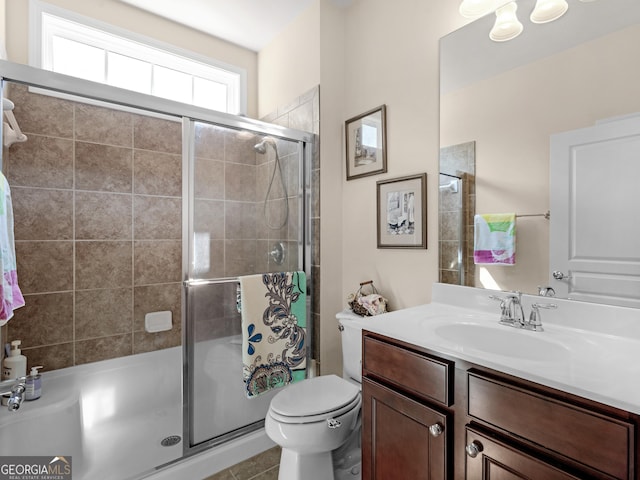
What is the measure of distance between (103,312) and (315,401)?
1.51 meters

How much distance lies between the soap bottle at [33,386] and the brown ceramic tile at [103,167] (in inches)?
41.9

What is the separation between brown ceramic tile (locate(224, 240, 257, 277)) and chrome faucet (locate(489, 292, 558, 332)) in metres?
1.20

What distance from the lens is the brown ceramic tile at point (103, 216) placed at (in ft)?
6.55

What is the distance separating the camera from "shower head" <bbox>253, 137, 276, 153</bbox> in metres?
1.84

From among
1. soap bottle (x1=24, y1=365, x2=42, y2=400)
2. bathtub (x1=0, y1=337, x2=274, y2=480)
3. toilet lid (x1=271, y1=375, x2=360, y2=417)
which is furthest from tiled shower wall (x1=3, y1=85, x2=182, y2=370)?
toilet lid (x1=271, y1=375, x2=360, y2=417)

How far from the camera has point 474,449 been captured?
2.83 feet

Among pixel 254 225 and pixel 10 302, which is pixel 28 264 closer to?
pixel 10 302

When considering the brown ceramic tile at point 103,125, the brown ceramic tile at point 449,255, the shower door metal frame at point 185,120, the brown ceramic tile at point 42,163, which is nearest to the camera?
the shower door metal frame at point 185,120

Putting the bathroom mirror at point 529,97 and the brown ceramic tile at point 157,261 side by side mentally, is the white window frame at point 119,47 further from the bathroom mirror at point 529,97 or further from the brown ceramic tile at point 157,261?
the bathroom mirror at point 529,97

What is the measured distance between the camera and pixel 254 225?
1.81 m

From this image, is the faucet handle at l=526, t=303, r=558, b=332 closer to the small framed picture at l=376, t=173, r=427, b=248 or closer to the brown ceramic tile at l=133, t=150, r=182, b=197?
the small framed picture at l=376, t=173, r=427, b=248

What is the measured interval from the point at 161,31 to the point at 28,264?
175 cm

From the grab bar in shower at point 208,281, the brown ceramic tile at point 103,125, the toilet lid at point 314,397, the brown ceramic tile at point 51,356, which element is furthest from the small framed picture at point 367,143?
the brown ceramic tile at point 51,356

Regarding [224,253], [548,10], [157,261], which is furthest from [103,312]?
[548,10]
